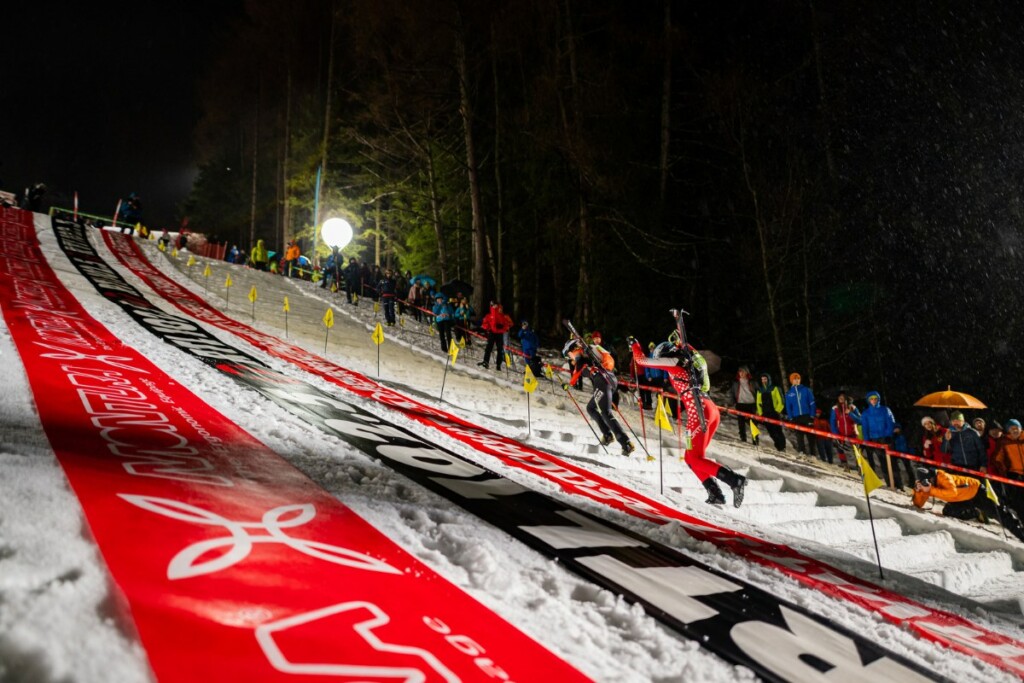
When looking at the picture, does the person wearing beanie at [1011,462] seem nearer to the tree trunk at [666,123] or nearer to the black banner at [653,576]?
the black banner at [653,576]

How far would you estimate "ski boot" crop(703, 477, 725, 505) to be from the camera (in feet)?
21.2

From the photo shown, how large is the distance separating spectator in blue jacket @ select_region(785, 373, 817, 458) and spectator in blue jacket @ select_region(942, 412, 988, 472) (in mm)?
2909

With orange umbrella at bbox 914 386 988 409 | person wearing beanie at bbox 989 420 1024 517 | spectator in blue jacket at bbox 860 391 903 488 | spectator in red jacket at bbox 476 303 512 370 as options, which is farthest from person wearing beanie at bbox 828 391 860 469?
spectator in red jacket at bbox 476 303 512 370

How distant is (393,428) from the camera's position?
6.62m

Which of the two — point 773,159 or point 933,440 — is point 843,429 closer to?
point 933,440

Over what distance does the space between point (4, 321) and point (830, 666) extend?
9.53m

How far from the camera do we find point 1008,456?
7938 millimetres

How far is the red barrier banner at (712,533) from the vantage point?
371cm

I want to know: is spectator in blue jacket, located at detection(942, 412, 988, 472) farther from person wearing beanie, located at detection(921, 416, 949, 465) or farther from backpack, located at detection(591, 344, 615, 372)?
backpack, located at detection(591, 344, 615, 372)

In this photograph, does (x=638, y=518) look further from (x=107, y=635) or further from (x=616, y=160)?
(x=616, y=160)

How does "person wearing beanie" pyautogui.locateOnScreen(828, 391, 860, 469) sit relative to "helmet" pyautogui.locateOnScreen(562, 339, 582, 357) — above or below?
below

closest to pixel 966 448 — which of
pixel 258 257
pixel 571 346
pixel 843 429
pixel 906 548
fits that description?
pixel 843 429

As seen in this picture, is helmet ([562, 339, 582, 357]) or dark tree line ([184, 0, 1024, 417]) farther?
dark tree line ([184, 0, 1024, 417])

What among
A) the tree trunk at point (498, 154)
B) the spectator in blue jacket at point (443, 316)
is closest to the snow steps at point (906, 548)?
the spectator in blue jacket at point (443, 316)
